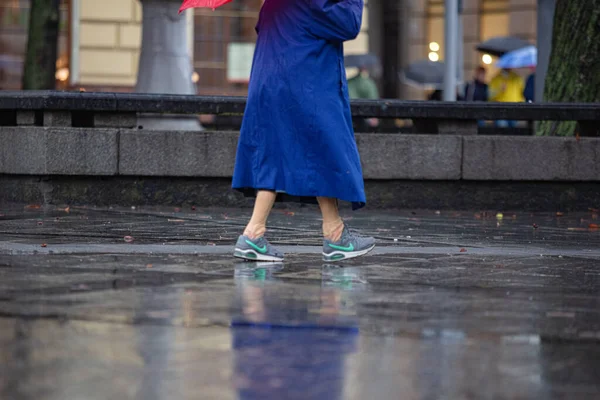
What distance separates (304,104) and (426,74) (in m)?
21.4

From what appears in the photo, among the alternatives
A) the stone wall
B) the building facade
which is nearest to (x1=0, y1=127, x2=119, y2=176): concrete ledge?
the stone wall

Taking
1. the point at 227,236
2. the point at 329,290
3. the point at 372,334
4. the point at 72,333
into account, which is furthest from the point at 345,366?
the point at 227,236

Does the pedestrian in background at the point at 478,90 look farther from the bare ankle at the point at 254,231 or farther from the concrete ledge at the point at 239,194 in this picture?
the bare ankle at the point at 254,231

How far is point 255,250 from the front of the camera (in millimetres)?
7164

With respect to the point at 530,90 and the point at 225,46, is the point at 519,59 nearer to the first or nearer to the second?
the point at 530,90

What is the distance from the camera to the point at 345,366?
4.24 meters

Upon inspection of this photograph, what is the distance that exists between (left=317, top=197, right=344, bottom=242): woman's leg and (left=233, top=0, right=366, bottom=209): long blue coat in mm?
197

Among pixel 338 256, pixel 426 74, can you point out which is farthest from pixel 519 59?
pixel 338 256

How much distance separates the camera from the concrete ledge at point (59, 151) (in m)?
10.9

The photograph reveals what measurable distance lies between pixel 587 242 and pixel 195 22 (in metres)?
20.3

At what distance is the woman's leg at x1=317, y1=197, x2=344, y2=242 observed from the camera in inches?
289

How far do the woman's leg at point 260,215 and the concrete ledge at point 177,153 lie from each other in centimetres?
391

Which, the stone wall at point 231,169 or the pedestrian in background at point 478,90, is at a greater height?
the pedestrian in background at point 478,90

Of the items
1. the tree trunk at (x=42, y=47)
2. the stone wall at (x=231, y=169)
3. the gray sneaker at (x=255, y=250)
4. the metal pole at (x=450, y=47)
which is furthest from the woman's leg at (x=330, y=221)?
the tree trunk at (x=42, y=47)
